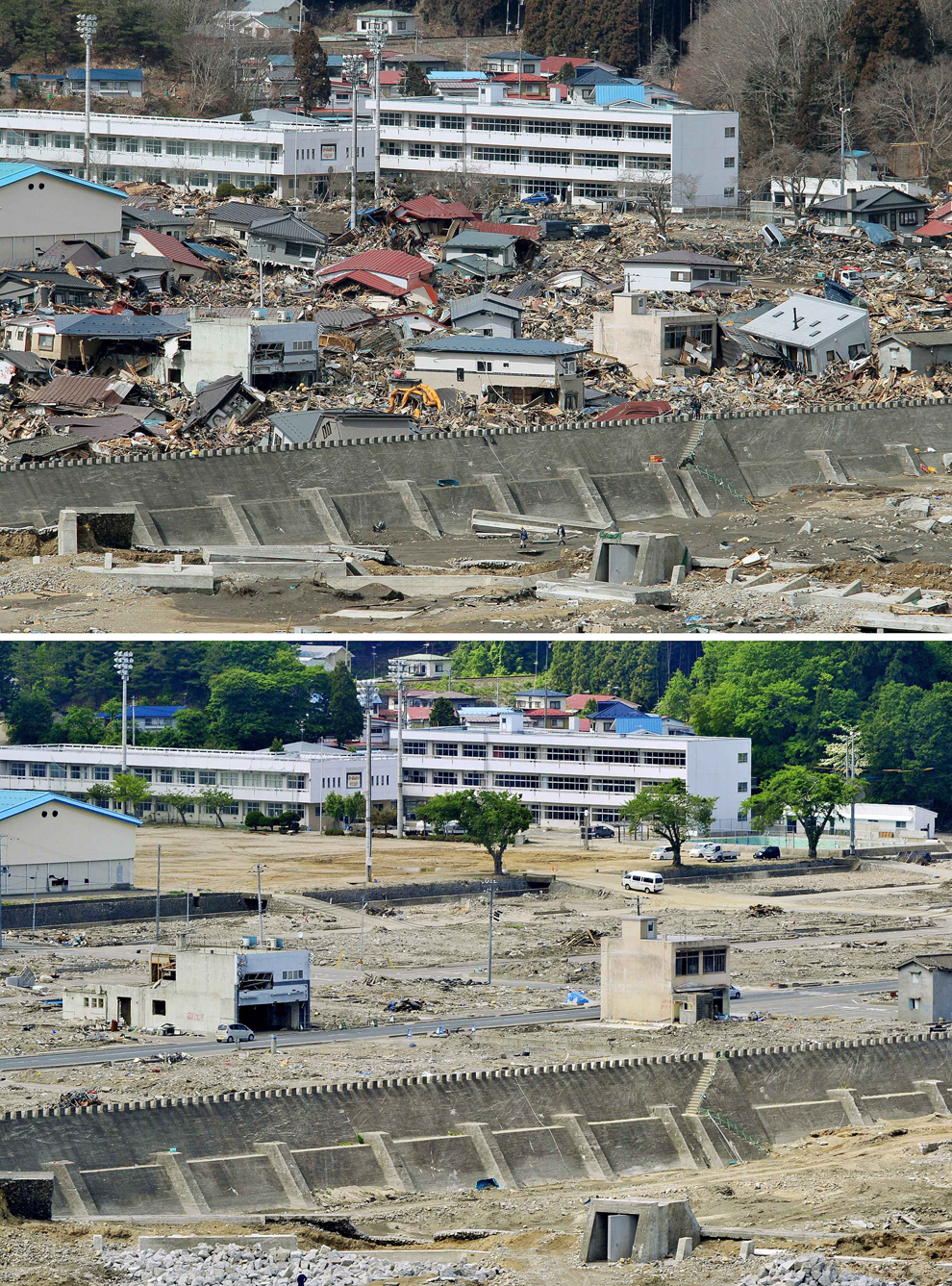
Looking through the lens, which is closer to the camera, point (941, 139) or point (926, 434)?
point (926, 434)

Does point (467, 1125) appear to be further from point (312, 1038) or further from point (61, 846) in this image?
point (61, 846)

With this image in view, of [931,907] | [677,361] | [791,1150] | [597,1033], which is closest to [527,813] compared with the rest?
[931,907]

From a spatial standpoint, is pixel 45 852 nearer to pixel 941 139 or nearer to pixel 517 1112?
pixel 517 1112

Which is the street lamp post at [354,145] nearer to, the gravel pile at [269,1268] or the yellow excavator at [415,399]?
the yellow excavator at [415,399]

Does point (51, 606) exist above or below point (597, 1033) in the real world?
above

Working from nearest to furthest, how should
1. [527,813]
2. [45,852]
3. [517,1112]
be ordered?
[517,1112] < [45,852] < [527,813]

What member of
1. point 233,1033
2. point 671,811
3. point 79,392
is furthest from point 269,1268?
point 79,392

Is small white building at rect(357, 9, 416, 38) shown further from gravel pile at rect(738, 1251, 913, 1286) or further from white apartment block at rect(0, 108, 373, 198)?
gravel pile at rect(738, 1251, 913, 1286)
